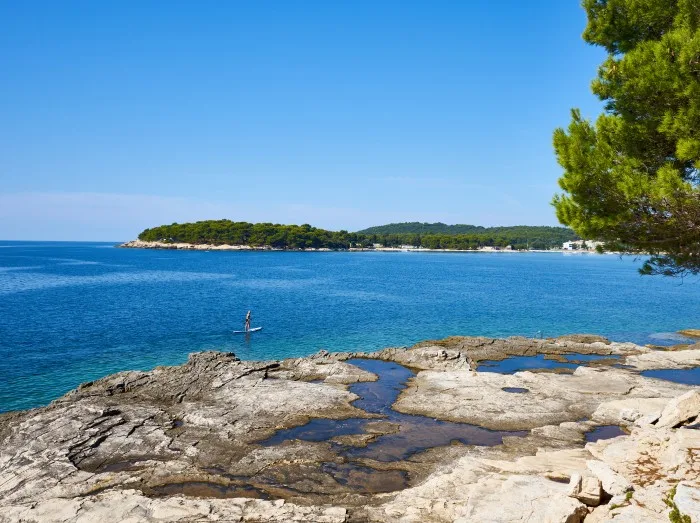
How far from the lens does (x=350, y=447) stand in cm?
1988

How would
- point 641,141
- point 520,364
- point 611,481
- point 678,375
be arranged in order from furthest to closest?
point 520,364
point 678,375
point 641,141
point 611,481

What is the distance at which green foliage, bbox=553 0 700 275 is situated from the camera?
46.9ft

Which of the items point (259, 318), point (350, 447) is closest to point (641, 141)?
point (350, 447)

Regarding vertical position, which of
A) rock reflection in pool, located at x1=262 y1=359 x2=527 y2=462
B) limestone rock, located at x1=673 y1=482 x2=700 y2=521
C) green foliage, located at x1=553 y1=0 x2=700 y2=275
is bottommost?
rock reflection in pool, located at x1=262 y1=359 x2=527 y2=462

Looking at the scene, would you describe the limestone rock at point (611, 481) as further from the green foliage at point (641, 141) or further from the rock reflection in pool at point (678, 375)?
the rock reflection in pool at point (678, 375)

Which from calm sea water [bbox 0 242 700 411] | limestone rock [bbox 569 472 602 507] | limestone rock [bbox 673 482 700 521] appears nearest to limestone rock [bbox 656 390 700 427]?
limestone rock [bbox 569 472 602 507]

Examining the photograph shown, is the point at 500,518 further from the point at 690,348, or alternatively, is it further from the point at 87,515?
the point at 690,348

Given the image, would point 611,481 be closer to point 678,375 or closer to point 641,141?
point 641,141

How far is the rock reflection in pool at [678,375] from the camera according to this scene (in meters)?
30.3

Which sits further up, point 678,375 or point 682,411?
point 682,411

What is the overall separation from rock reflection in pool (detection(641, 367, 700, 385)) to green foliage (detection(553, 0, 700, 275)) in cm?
1532

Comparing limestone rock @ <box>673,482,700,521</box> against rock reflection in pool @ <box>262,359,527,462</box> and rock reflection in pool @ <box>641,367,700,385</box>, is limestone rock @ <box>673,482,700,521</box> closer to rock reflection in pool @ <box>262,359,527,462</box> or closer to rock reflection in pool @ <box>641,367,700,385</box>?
rock reflection in pool @ <box>262,359,527,462</box>

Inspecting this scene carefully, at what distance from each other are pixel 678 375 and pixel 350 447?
2531 centimetres

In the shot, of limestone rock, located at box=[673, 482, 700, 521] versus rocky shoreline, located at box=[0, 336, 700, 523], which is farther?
rocky shoreline, located at box=[0, 336, 700, 523]
